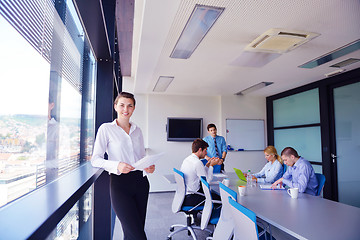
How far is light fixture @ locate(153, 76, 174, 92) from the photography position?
557 cm

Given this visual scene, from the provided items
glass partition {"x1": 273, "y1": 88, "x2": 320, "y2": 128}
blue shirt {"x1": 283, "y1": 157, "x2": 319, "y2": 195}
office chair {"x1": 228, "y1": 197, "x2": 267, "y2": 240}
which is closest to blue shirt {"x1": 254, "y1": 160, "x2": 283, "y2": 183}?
blue shirt {"x1": 283, "y1": 157, "x2": 319, "y2": 195}

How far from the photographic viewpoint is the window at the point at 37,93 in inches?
36.4

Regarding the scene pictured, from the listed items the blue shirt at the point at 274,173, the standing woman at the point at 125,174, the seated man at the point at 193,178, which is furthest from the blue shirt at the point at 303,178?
the standing woman at the point at 125,174

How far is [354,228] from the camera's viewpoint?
74.3 inches

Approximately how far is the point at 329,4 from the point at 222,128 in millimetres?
5214

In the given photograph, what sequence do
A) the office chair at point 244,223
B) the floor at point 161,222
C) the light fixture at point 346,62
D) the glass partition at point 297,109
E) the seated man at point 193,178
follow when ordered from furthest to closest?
the glass partition at point 297,109 → the light fixture at point 346,62 → the floor at point 161,222 → the seated man at point 193,178 → the office chair at point 244,223

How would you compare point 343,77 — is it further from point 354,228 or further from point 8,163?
point 8,163

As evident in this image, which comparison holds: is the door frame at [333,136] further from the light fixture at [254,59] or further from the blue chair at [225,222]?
the blue chair at [225,222]

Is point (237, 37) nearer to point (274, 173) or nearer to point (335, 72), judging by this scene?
point (274, 173)

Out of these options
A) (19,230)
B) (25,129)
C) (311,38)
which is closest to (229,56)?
(311,38)

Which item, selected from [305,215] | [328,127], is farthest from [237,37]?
[328,127]

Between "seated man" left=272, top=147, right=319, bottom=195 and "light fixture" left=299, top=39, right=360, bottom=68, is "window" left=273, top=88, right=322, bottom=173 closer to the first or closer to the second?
"light fixture" left=299, top=39, right=360, bottom=68

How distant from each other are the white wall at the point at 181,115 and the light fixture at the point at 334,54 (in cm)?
320

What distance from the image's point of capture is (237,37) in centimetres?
336
